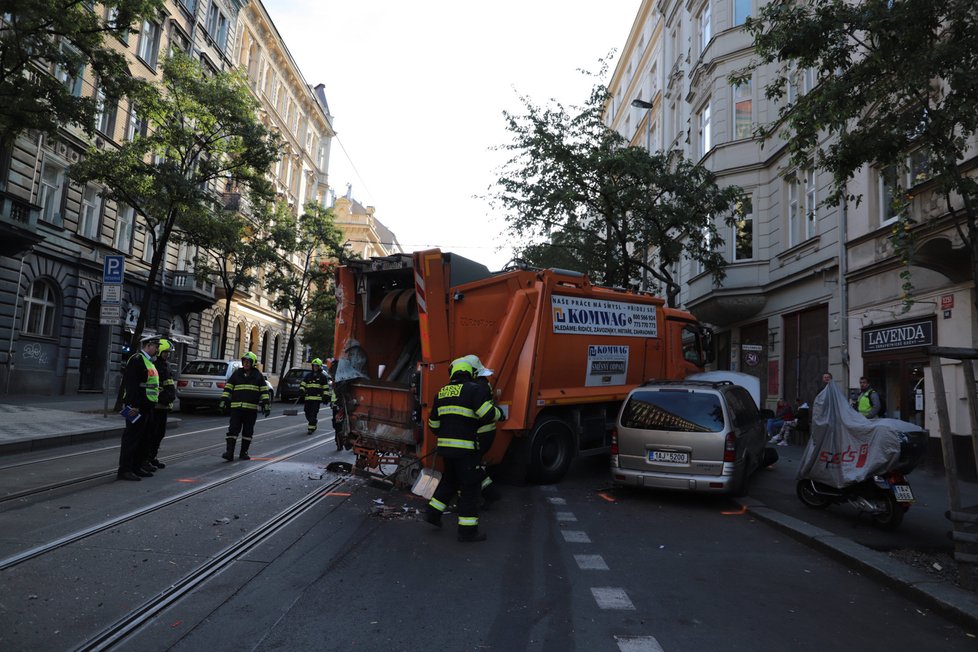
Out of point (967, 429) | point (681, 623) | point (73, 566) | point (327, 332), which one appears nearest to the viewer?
point (681, 623)

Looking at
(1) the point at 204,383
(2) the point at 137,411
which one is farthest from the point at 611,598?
(1) the point at 204,383

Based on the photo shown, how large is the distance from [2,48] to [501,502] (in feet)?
36.7

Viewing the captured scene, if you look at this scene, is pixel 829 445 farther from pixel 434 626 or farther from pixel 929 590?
pixel 434 626

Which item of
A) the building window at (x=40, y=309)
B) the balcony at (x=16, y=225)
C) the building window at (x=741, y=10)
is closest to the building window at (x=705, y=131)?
the building window at (x=741, y=10)

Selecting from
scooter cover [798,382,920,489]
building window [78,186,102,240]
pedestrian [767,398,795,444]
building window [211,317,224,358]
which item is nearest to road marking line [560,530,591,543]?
scooter cover [798,382,920,489]

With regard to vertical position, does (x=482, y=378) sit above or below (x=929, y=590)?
above

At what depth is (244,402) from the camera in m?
10.3

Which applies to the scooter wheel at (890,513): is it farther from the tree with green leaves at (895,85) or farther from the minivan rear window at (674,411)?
the tree with green leaves at (895,85)

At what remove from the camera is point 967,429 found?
36.7ft

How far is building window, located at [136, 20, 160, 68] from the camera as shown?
26375 mm

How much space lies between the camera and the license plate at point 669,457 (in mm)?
8336

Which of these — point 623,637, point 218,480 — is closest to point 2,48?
point 218,480

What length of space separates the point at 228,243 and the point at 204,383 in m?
4.21

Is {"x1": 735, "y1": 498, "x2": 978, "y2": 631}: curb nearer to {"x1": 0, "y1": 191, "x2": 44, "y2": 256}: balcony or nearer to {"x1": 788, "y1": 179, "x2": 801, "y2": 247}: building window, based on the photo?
{"x1": 788, "y1": 179, "x2": 801, "y2": 247}: building window
